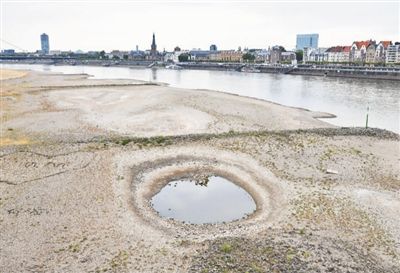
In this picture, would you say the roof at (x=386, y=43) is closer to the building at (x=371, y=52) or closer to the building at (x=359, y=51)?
the building at (x=371, y=52)

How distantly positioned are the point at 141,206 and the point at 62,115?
24253 millimetres

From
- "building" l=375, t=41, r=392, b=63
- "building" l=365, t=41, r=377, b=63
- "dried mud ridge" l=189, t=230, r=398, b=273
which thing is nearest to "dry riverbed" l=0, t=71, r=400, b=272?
"dried mud ridge" l=189, t=230, r=398, b=273

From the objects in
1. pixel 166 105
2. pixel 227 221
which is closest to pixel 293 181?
pixel 227 221

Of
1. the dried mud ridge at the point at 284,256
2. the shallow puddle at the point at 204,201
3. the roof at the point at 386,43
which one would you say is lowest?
the shallow puddle at the point at 204,201

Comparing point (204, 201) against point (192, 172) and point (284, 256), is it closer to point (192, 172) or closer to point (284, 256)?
point (192, 172)

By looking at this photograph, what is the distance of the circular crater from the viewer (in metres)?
15.3

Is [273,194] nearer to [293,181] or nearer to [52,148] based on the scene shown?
[293,181]

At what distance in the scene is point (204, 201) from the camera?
1870cm

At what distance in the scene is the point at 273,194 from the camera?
18.3 meters

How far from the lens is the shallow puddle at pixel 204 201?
55.6 ft

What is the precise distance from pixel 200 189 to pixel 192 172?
80.8 inches

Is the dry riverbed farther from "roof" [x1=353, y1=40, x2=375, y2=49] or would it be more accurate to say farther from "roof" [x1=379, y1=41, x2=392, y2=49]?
"roof" [x1=353, y1=40, x2=375, y2=49]

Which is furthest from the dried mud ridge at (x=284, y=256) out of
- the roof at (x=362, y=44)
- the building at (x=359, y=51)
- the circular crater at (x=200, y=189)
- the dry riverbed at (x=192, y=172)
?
the roof at (x=362, y=44)

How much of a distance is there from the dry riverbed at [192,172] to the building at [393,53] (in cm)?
14369
